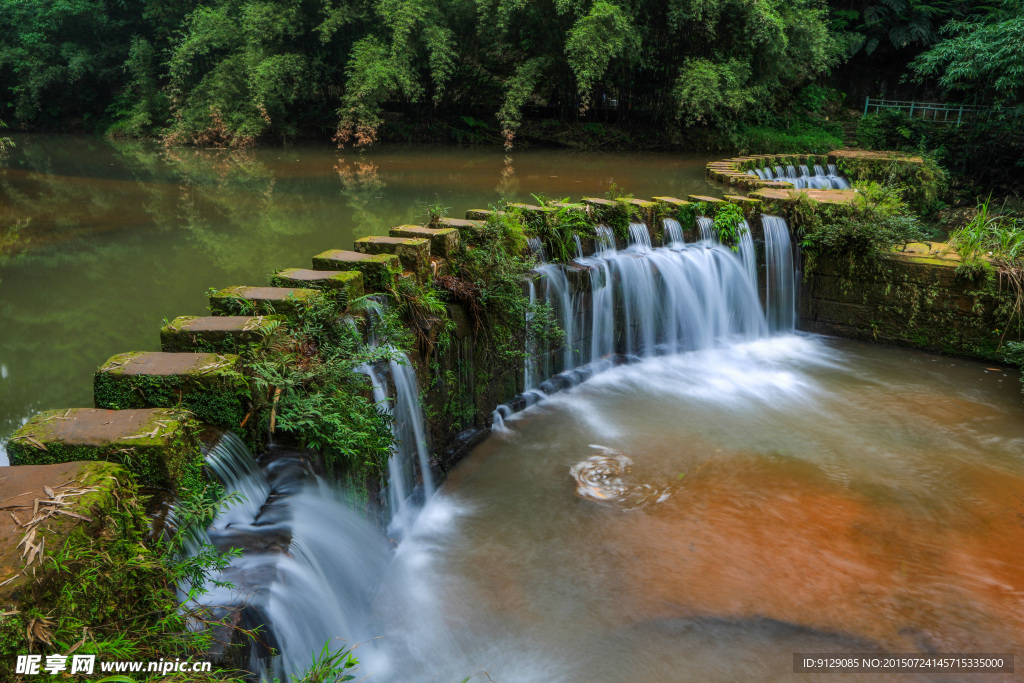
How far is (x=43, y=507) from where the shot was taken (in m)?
2.15

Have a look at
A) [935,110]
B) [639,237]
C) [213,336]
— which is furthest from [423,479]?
[935,110]

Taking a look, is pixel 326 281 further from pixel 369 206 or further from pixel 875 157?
pixel 875 157

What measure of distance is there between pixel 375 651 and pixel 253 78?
1971 centimetres

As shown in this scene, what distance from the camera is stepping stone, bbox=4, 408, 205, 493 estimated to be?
2627 millimetres

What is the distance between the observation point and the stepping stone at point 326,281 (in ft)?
14.6

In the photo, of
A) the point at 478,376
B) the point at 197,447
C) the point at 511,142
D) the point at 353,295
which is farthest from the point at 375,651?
the point at 511,142

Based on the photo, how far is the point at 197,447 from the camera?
2.85 m

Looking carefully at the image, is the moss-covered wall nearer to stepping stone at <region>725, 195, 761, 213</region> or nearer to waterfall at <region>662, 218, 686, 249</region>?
stepping stone at <region>725, 195, 761, 213</region>

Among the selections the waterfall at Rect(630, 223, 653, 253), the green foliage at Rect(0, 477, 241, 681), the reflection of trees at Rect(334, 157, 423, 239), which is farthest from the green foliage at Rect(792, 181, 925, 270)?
the green foliage at Rect(0, 477, 241, 681)

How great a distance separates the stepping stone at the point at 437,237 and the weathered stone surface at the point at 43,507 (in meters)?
3.44

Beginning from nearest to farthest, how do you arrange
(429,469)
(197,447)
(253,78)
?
(197,447) < (429,469) < (253,78)

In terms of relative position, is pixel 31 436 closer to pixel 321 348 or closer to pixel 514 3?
pixel 321 348

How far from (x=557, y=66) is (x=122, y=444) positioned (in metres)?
19.3

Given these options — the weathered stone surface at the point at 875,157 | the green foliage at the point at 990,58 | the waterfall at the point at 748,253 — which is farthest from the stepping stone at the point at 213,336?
the green foliage at the point at 990,58
